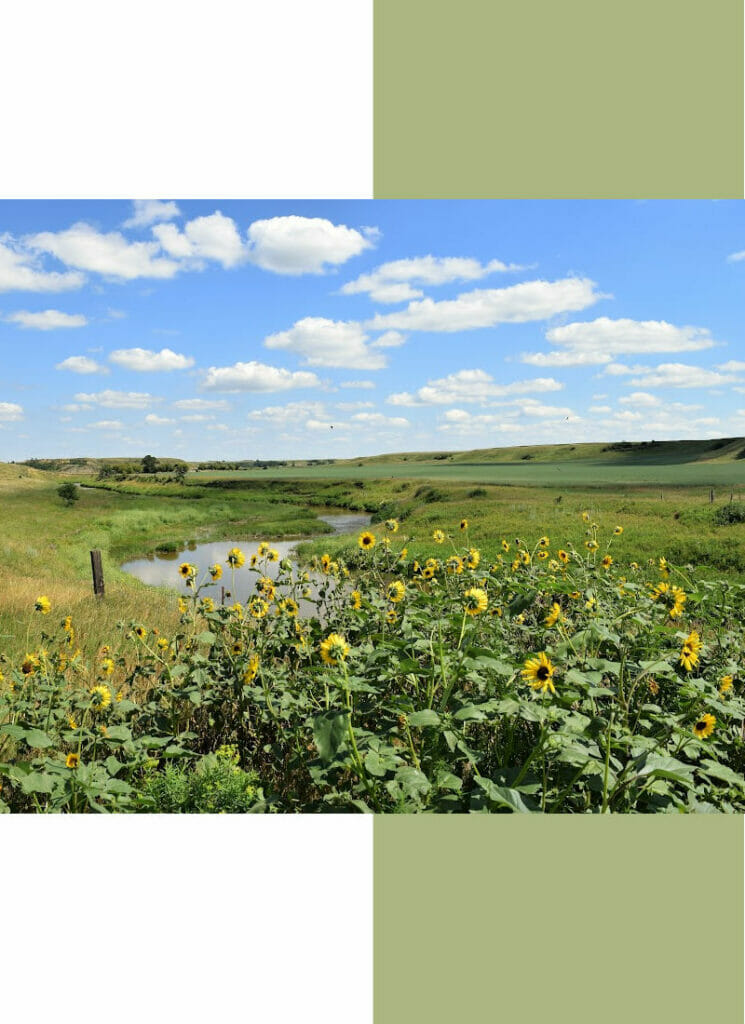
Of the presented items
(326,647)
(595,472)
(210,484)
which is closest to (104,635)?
(326,647)

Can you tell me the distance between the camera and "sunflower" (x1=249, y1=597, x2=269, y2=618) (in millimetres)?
3273

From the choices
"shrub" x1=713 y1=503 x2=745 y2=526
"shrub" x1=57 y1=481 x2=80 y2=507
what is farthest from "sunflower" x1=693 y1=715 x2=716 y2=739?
"shrub" x1=57 y1=481 x2=80 y2=507

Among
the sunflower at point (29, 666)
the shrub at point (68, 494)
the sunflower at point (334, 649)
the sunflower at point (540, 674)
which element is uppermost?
the shrub at point (68, 494)

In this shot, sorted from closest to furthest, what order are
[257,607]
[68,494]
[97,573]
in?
[257,607], [97,573], [68,494]

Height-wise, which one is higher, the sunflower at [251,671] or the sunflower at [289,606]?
the sunflower at [289,606]

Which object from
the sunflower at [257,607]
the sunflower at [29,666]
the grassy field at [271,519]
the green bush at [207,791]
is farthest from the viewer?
the grassy field at [271,519]

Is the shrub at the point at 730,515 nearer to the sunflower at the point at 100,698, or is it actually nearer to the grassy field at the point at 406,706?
the grassy field at the point at 406,706

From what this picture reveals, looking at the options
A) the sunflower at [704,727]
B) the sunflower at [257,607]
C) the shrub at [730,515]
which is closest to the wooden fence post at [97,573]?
the sunflower at [257,607]

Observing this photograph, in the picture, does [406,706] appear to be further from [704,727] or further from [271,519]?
[271,519]

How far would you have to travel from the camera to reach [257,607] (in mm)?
3299

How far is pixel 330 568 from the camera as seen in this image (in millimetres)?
3797

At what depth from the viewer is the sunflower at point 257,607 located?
3273mm

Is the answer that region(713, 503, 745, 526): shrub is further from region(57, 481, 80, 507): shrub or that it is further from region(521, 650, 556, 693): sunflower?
region(57, 481, 80, 507): shrub

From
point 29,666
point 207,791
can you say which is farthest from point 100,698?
point 207,791
